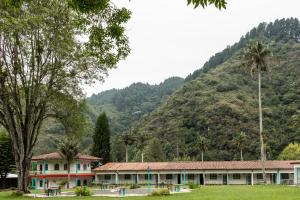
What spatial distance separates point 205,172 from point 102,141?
23815 millimetres

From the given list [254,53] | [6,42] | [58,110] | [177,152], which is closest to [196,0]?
[6,42]

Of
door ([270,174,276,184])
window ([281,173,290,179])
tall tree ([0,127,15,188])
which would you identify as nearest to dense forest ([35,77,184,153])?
tall tree ([0,127,15,188])

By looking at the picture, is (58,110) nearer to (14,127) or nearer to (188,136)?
(14,127)

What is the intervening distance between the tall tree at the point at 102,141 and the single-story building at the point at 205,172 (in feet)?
33.9

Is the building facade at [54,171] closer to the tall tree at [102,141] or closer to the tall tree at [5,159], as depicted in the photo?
the tall tree at [5,159]

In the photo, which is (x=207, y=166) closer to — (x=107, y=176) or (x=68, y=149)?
(x=107, y=176)

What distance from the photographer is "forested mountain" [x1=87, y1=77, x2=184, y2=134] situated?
155m

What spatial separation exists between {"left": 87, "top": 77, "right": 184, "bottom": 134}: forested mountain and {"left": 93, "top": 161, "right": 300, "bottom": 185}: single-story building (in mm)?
76969

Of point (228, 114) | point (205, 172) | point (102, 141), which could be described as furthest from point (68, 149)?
point (228, 114)

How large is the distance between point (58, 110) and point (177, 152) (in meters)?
64.9

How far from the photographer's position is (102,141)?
79125mm

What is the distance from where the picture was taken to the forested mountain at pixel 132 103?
154750 mm

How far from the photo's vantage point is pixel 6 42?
3422cm

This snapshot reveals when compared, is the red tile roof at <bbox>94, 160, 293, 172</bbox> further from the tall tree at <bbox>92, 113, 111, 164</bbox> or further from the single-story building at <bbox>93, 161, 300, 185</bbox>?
the tall tree at <bbox>92, 113, 111, 164</bbox>
